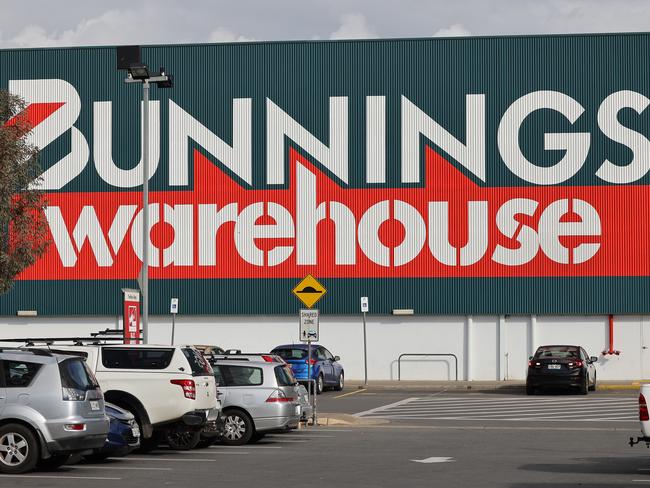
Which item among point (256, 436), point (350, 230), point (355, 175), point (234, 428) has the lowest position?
point (256, 436)

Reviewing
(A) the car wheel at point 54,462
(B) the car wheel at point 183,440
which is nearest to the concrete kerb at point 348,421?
(B) the car wheel at point 183,440

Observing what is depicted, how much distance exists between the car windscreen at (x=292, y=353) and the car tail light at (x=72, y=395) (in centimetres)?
2348

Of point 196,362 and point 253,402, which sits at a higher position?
point 196,362

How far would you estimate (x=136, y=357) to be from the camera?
2145cm

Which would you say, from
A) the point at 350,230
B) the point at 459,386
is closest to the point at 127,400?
the point at 459,386

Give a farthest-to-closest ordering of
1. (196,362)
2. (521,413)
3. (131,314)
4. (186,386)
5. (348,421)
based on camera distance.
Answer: (521,413) → (348,421) → (131,314) → (196,362) → (186,386)

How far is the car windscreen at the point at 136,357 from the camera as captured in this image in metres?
21.3

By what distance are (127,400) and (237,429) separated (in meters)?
3.56

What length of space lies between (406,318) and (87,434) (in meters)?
32.6

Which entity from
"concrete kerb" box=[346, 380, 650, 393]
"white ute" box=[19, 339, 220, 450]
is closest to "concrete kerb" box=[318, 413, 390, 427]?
"white ute" box=[19, 339, 220, 450]

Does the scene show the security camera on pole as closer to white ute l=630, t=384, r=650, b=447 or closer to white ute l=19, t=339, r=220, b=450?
white ute l=19, t=339, r=220, b=450

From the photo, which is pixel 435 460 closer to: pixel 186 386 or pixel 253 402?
pixel 186 386

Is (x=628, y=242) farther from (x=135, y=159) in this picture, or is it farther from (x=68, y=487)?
(x=68, y=487)

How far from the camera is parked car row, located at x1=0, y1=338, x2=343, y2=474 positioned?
1809 centimetres
